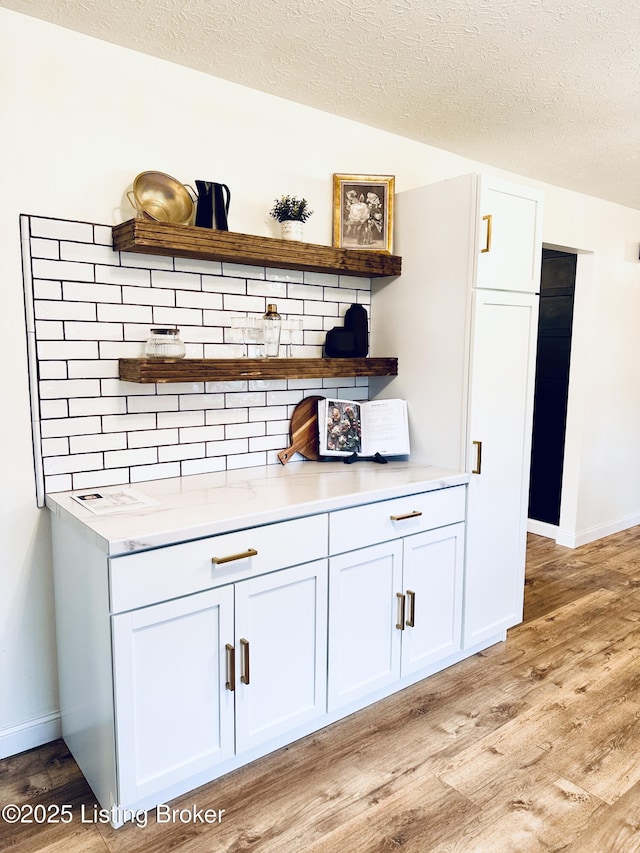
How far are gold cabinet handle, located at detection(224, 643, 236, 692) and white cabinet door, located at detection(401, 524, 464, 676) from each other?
780 mm

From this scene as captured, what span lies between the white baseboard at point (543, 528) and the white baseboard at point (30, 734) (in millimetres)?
3526

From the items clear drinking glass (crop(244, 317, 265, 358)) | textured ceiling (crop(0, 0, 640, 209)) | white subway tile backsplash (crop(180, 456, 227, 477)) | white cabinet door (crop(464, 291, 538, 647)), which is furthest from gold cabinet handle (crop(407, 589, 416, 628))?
textured ceiling (crop(0, 0, 640, 209))

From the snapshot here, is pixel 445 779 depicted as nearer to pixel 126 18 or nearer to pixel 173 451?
pixel 173 451

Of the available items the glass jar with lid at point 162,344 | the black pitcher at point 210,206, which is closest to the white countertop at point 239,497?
the glass jar with lid at point 162,344

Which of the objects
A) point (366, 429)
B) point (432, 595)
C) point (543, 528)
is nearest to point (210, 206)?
point (366, 429)

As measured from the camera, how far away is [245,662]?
1.95 metres

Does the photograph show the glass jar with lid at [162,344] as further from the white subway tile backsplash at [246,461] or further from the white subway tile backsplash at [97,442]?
the white subway tile backsplash at [246,461]

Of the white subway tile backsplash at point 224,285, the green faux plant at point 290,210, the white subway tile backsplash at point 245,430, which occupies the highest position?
the green faux plant at point 290,210

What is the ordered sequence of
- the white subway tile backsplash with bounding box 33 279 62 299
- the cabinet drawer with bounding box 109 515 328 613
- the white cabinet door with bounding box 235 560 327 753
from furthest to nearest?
the white subway tile backsplash with bounding box 33 279 62 299
the white cabinet door with bounding box 235 560 327 753
the cabinet drawer with bounding box 109 515 328 613

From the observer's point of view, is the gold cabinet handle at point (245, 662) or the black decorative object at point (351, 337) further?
the black decorative object at point (351, 337)

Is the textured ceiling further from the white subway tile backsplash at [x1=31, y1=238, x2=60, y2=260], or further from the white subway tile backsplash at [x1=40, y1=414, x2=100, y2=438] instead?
the white subway tile backsplash at [x1=40, y1=414, x2=100, y2=438]

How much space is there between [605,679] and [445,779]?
1030 mm

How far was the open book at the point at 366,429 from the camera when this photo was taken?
9.12 feet

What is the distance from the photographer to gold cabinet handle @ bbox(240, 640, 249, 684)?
6.38 feet
